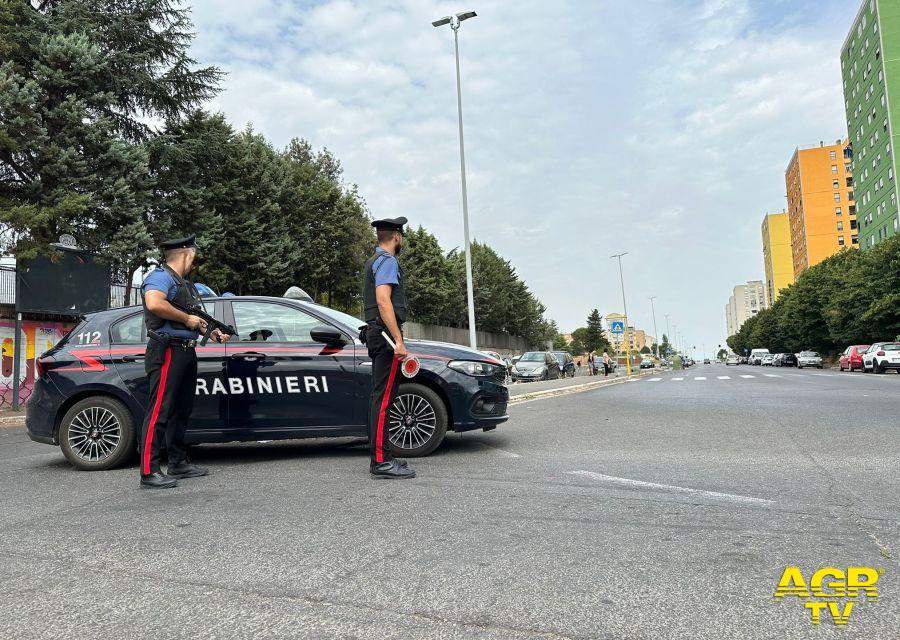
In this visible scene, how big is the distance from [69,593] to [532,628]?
1861 mm

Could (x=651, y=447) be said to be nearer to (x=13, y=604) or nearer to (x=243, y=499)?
(x=243, y=499)

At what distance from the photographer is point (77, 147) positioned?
18.7 meters

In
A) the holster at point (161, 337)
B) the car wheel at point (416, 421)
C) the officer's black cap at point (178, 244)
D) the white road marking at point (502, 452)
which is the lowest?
the white road marking at point (502, 452)

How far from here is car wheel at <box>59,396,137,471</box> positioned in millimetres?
5578

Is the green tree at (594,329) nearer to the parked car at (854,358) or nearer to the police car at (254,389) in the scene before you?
the parked car at (854,358)

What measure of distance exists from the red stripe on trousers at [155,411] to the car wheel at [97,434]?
1.04 metres

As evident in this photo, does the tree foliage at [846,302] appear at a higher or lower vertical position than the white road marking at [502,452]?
higher

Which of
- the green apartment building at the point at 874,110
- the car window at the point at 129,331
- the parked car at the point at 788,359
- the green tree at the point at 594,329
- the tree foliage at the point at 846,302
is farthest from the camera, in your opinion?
the green tree at the point at 594,329

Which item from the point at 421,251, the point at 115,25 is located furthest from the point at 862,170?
the point at 115,25

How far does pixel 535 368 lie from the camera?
32719mm

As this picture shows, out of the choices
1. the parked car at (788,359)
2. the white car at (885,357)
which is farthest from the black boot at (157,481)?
the parked car at (788,359)

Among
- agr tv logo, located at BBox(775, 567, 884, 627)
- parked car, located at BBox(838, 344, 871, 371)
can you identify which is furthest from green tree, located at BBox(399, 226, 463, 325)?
agr tv logo, located at BBox(775, 567, 884, 627)

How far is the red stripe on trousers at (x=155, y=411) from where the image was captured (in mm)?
4688

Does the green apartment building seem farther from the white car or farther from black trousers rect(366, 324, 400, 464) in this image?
black trousers rect(366, 324, 400, 464)
